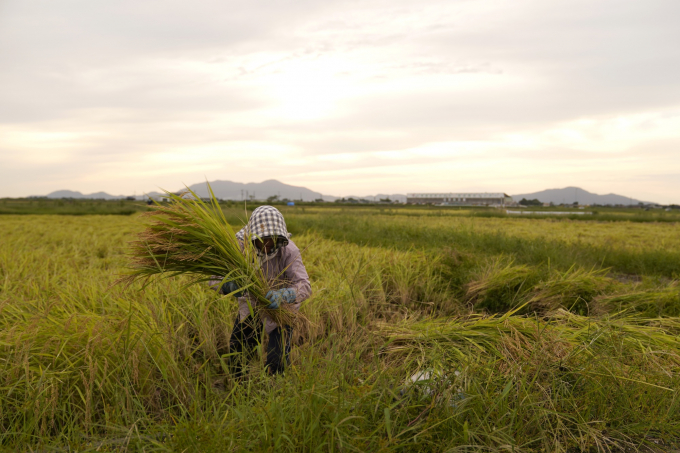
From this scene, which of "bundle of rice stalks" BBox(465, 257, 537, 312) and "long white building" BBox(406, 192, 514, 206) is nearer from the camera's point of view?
"bundle of rice stalks" BBox(465, 257, 537, 312)

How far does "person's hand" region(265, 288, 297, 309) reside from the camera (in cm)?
209

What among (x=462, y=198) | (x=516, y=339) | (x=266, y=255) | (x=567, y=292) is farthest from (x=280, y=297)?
(x=462, y=198)

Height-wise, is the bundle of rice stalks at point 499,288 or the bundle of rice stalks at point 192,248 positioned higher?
the bundle of rice stalks at point 192,248

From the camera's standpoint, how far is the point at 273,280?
220 cm

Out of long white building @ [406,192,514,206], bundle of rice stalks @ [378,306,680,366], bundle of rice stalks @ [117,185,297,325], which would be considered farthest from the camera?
long white building @ [406,192,514,206]

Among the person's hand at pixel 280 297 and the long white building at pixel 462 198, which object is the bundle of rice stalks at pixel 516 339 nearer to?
the person's hand at pixel 280 297

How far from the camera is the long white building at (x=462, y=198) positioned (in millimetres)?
97900

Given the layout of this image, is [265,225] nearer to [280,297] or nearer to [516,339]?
[280,297]

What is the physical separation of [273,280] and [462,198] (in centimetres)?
11120

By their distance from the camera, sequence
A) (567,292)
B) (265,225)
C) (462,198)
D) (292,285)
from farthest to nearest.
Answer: (462,198) → (567,292) → (292,285) → (265,225)

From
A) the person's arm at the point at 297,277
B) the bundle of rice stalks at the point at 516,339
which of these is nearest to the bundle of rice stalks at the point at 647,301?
the bundle of rice stalks at the point at 516,339

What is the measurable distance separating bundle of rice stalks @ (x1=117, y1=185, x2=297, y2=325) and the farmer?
0.09 metres

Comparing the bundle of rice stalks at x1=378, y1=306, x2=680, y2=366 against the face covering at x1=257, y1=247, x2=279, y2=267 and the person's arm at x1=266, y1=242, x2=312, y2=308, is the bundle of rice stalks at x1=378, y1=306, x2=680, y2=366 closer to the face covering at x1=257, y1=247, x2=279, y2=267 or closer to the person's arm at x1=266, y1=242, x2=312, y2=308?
the person's arm at x1=266, y1=242, x2=312, y2=308

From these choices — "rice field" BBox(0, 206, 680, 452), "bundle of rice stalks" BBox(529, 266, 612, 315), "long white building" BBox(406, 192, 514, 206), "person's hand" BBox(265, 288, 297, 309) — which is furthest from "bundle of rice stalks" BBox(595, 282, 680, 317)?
"long white building" BBox(406, 192, 514, 206)
